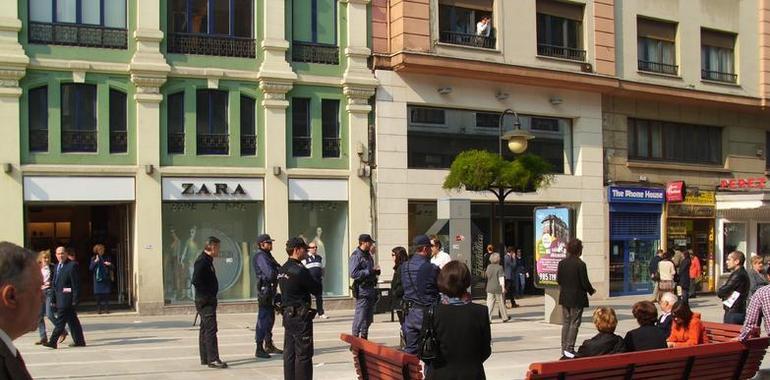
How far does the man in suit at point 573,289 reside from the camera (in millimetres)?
12945

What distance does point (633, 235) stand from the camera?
28.2 metres

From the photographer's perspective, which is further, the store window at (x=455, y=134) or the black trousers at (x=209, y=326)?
the store window at (x=455, y=134)

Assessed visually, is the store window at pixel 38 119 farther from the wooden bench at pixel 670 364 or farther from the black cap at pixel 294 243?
the wooden bench at pixel 670 364

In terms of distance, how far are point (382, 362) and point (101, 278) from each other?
14.1 metres

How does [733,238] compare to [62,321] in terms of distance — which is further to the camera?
[733,238]

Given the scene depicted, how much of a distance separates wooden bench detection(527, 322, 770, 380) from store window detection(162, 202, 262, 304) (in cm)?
1484

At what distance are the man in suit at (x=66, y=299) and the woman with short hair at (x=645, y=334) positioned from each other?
31.0 ft

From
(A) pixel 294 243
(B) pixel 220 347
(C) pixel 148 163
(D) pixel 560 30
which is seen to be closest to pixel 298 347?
(A) pixel 294 243

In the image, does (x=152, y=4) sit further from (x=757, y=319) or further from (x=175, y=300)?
(x=757, y=319)

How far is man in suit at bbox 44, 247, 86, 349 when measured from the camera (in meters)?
13.9

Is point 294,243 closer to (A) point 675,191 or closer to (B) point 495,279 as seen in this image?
(B) point 495,279

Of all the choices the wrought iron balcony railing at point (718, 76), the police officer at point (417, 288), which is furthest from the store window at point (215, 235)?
the wrought iron balcony railing at point (718, 76)

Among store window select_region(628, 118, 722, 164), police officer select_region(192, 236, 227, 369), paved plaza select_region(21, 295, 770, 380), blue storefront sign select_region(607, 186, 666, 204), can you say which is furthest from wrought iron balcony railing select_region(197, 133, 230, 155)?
store window select_region(628, 118, 722, 164)

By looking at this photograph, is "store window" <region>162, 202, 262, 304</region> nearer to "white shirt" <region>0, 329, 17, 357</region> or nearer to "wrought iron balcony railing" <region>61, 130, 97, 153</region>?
"wrought iron balcony railing" <region>61, 130, 97, 153</region>
